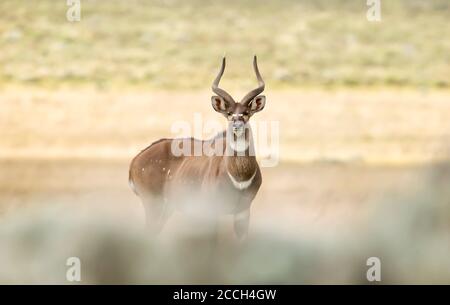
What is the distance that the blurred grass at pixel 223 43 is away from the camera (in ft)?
170

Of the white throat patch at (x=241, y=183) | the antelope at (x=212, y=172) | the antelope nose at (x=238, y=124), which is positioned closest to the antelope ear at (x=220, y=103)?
the antelope at (x=212, y=172)

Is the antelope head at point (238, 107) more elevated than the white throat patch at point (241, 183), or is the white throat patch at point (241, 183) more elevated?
the antelope head at point (238, 107)

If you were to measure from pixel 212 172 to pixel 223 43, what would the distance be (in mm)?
47920

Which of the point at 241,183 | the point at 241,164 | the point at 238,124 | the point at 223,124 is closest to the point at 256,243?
the point at 241,183

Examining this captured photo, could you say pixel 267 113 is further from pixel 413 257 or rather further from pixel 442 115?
pixel 413 257

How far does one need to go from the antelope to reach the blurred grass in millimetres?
32775

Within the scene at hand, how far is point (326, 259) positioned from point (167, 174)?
8.42 ft

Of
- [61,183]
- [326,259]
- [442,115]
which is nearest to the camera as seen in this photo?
[326,259]

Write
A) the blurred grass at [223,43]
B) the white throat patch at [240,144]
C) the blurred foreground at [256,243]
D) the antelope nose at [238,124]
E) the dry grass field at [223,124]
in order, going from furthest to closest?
the blurred grass at [223,43] → the dry grass field at [223,124] → the blurred foreground at [256,243] → the white throat patch at [240,144] → the antelope nose at [238,124]

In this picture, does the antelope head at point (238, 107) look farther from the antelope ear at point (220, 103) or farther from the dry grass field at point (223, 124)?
the dry grass field at point (223, 124)

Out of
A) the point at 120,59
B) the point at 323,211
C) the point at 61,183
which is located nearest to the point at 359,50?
the point at 120,59

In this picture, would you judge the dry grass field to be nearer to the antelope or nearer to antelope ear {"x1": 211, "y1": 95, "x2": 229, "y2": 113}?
the antelope

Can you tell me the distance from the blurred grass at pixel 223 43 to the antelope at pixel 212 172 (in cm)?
3278

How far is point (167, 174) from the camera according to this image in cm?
1511
